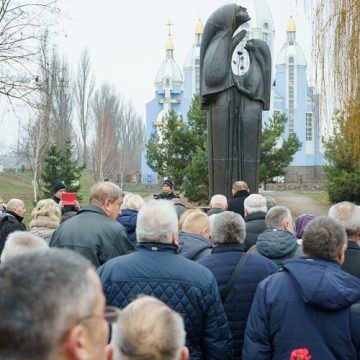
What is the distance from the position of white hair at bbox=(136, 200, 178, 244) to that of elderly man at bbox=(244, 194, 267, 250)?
7.77ft

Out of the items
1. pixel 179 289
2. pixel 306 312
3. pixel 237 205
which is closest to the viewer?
pixel 306 312

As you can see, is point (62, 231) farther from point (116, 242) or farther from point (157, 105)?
point (157, 105)

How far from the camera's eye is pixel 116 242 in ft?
16.8

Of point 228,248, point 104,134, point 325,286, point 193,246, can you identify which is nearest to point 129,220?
point 193,246

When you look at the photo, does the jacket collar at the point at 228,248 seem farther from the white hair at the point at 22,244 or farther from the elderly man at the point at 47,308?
the elderly man at the point at 47,308

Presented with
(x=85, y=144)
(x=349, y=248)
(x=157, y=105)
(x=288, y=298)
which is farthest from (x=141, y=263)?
(x=157, y=105)

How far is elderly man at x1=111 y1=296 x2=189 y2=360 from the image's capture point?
7.64 ft

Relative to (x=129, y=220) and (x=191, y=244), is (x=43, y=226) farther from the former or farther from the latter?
(x=191, y=244)

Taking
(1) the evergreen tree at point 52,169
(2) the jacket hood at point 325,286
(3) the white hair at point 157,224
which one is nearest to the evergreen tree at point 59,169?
(1) the evergreen tree at point 52,169

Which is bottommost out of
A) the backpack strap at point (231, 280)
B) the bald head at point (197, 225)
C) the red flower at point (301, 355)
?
the red flower at point (301, 355)

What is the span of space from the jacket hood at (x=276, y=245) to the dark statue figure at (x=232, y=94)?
6.17m

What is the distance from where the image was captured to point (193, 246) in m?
5.14

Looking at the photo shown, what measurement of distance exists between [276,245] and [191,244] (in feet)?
2.35

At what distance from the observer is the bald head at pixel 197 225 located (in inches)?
213
